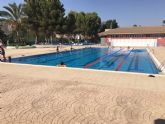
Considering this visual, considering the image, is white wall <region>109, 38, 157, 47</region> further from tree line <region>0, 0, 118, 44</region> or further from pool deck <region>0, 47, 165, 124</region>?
pool deck <region>0, 47, 165, 124</region>

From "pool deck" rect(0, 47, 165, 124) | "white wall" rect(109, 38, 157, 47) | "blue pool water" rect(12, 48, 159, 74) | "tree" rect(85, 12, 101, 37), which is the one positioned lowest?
"blue pool water" rect(12, 48, 159, 74)

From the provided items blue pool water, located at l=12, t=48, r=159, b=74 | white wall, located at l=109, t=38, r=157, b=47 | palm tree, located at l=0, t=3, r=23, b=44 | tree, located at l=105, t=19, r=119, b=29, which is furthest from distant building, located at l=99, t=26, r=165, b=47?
tree, located at l=105, t=19, r=119, b=29

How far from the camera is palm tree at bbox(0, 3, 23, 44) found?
120ft

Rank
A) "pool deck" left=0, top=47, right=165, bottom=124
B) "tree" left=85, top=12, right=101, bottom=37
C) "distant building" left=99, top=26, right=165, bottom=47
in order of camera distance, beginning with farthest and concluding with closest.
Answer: "tree" left=85, top=12, right=101, bottom=37 < "distant building" left=99, top=26, right=165, bottom=47 < "pool deck" left=0, top=47, right=165, bottom=124

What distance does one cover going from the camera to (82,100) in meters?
6.11

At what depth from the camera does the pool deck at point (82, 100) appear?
15.8 feet

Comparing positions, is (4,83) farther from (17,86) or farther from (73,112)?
(73,112)

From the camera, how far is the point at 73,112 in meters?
5.18

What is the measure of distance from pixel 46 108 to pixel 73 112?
75cm

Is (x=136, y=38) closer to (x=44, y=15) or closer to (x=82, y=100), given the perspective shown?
(x=44, y=15)

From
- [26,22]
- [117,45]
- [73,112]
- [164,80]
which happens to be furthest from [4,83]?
[117,45]

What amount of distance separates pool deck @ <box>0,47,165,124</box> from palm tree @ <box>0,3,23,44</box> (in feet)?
99.7

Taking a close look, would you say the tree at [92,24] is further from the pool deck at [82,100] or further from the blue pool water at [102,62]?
A: the pool deck at [82,100]

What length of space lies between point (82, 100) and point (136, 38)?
123 feet
